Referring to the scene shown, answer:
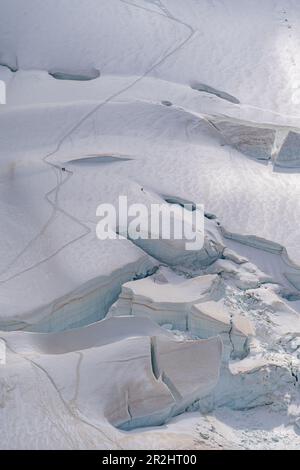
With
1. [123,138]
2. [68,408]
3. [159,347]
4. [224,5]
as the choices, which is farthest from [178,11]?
[68,408]

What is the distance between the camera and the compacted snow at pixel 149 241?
5.98m

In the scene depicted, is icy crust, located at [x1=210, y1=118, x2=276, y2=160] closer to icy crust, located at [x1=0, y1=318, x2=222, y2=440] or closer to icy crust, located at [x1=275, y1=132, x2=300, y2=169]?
icy crust, located at [x1=275, y1=132, x2=300, y2=169]

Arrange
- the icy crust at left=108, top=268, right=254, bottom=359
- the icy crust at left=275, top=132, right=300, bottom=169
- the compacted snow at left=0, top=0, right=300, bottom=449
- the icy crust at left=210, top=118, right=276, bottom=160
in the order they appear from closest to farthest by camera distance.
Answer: the compacted snow at left=0, top=0, right=300, bottom=449 < the icy crust at left=108, top=268, right=254, bottom=359 < the icy crust at left=275, top=132, right=300, bottom=169 < the icy crust at left=210, top=118, right=276, bottom=160

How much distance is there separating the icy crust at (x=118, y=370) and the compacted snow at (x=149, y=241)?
0.01 m

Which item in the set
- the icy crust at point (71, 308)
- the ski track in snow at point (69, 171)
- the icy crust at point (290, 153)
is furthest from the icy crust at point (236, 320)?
the icy crust at point (290, 153)

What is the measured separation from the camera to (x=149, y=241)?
24.8 feet

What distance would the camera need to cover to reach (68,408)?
228 inches

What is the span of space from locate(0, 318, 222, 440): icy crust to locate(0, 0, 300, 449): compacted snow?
0.01 meters

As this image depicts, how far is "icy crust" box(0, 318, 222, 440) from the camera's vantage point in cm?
586

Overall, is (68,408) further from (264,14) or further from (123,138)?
(264,14)

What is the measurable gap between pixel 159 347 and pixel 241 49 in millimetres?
5546

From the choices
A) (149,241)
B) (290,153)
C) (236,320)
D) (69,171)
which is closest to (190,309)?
(236,320)

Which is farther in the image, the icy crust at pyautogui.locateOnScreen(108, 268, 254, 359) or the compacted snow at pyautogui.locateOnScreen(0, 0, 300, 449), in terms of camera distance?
the icy crust at pyautogui.locateOnScreen(108, 268, 254, 359)

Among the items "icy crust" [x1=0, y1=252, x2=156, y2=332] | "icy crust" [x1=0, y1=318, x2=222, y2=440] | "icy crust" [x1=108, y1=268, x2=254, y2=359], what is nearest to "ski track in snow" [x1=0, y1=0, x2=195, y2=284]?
"icy crust" [x1=0, y1=252, x2=156, y2=332]
